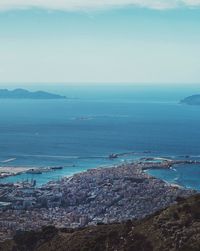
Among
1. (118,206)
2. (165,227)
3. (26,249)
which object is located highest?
(165,227)

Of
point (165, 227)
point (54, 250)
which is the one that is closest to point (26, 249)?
point (54, 250)

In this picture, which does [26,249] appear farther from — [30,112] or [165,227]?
[30,112]

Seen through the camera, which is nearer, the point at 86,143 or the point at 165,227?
the point at 165,227

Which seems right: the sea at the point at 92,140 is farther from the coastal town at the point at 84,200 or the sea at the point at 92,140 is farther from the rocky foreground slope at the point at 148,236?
the rocky foreground slope at the point at 148,236

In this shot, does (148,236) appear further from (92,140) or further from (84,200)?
(92,140)

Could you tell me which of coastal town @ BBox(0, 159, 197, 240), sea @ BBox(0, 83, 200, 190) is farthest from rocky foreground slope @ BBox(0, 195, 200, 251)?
sea @ BBox(0, 83, 200, 190)

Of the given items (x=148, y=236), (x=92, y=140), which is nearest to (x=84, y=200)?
(x=148, y=236)

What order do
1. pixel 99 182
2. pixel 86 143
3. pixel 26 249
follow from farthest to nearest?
pixel 86 143
pixel 99 182
pixel 26 249
